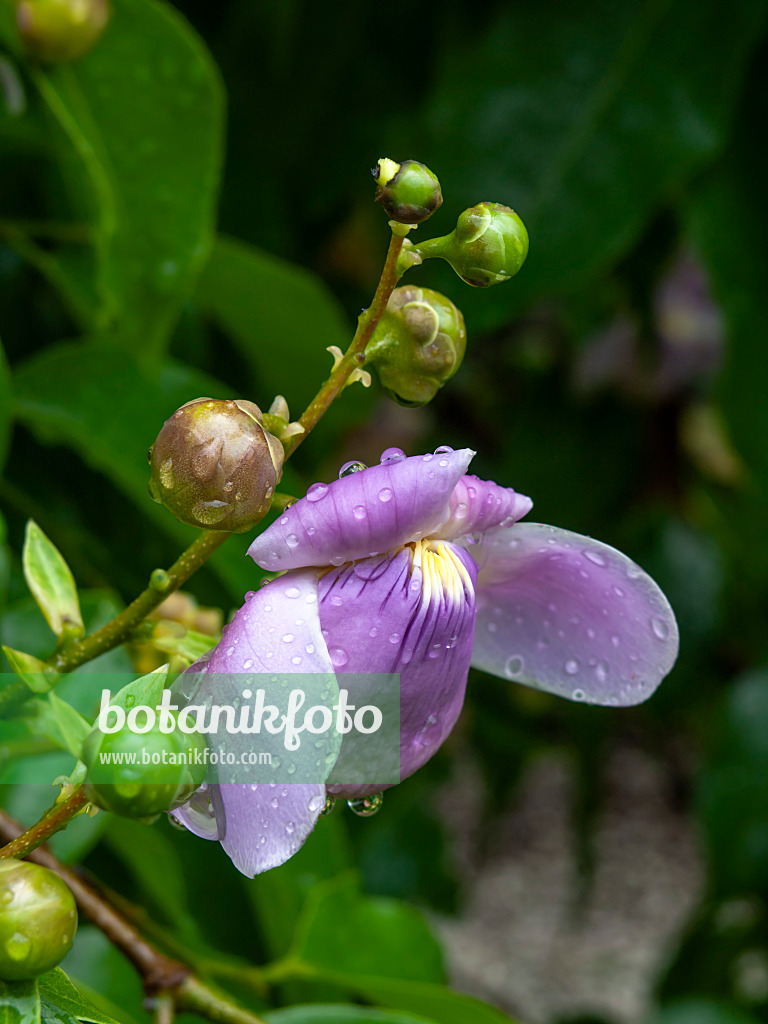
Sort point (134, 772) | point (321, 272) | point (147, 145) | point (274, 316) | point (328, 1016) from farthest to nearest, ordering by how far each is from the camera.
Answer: point (321, 272) < point (274, 316) < point (147, 145) < point (328, 1016) < point (134, 772)

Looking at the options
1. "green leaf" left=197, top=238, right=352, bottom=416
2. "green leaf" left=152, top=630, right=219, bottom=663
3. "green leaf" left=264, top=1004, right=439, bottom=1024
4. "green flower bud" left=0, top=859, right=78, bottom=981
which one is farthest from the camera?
"green leaf" left=197, top=238, right=352, bottom=416

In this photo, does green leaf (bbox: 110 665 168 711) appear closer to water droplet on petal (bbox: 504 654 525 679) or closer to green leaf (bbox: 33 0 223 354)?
water droplet on petal (bbox: 504 654 525 679)

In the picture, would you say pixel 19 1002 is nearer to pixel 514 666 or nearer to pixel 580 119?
pixel 514 666

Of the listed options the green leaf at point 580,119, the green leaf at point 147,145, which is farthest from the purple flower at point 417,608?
the green leaf at point 580,119

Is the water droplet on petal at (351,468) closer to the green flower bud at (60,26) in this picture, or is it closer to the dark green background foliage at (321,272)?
the dark green background foliage at (321,272)

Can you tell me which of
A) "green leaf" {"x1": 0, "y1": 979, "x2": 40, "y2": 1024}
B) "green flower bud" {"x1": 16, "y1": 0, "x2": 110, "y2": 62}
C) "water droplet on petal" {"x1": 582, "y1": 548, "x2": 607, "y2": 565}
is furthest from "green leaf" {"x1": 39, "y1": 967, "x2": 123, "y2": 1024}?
"green flower bud" {"x1": 16, "y1": 0, "x2": 110, "y2": 62}

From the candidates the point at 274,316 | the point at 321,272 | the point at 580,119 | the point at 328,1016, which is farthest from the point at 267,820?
the point at 321,272

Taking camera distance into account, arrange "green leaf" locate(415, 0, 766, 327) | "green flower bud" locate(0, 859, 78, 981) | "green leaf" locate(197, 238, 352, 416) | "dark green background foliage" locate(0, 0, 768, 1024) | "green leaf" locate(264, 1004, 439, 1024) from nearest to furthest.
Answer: "green flower bud" locate(0, 859, 78, 981), "green leaf" locate(264, 1004, 439, 1024), "dark green background foliage" locate(0, 0, 768, 1024), "green leaf" locate(197, 238, 352, 416), "green leaf" locate(415, 0, 766, 327)
